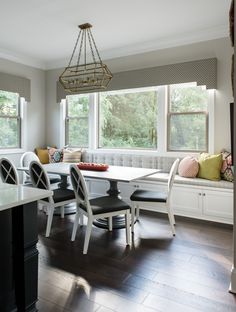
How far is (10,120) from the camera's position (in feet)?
17.4

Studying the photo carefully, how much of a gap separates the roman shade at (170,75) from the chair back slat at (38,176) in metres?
2.35

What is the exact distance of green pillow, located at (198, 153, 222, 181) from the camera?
12.6 feet

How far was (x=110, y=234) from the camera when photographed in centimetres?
331

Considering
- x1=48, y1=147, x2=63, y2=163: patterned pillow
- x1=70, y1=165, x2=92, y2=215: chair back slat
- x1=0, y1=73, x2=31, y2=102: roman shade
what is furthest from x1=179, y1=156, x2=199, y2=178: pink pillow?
x1=0, y1=73, x2=31, y2=102: roman shade

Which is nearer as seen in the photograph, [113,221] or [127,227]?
[127,227]

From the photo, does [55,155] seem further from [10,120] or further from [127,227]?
[127,227]

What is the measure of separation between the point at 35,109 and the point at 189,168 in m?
3.50

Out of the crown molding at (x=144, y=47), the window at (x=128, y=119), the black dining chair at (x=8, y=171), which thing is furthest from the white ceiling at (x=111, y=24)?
the black dining chair at (x=8, y=171)

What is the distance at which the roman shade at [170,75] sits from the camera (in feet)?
13.3

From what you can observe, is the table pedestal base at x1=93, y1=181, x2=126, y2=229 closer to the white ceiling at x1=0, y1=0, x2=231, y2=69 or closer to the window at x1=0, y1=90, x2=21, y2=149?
the white ceiling at x1=0, y1=0, x2=231, y2=69

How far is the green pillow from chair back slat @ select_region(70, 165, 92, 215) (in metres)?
1.93

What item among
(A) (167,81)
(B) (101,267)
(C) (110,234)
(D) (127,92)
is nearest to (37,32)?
(D) (127,92)

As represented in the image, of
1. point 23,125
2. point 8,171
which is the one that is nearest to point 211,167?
point 8,171

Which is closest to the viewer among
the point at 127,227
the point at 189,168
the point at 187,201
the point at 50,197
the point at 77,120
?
the point at 127,227
